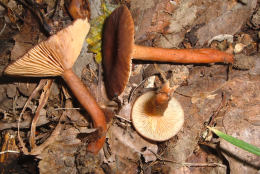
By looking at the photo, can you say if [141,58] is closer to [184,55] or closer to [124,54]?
[124,54]

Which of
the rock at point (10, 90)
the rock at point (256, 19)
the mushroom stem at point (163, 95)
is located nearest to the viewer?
the mushroom stem at point (163, 95)

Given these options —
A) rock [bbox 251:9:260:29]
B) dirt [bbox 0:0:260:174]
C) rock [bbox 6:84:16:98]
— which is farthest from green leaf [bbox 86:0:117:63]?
rock [bbox 251:9:260:29]

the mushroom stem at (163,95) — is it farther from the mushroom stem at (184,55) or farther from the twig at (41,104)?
the twig at (41,104)

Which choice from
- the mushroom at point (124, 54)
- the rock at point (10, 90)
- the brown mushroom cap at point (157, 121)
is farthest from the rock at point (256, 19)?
A: the rock at point (10, 90)

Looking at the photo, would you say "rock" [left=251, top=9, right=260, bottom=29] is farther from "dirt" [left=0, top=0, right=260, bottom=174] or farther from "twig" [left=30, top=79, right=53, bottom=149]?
"twig" [left=30, top=79, right=53, bottom=149]

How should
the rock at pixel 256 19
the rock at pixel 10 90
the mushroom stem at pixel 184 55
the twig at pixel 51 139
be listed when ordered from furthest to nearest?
the rock at pixel 256 19, the rock at pixel 10 90, the mushroom stem at pixel 184 55, the twig at pixel 51 139

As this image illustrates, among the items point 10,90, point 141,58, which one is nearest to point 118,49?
point 141,58

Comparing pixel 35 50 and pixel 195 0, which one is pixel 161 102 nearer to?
pixel 35 50
